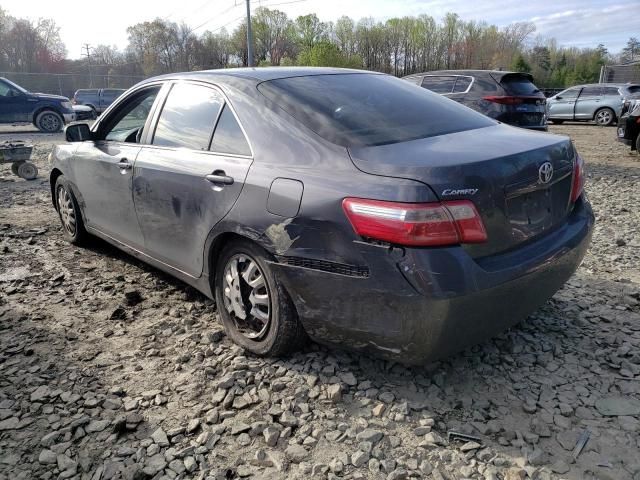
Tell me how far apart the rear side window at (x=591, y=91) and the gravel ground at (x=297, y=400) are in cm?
1819

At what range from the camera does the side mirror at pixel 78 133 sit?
434 cm

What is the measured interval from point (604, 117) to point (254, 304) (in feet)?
65.8

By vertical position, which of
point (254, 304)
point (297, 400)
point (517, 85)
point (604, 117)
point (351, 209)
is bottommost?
point (297, 400)

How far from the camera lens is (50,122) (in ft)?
60.8

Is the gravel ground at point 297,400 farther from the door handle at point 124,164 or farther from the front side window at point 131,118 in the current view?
A: the front side window at point 131,118

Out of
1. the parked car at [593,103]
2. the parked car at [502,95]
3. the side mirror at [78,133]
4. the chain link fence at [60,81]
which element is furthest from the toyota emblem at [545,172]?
the chain link fence at [60,81]

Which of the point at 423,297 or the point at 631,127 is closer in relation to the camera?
the point at 423,297

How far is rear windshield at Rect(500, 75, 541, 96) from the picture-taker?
9.59 m

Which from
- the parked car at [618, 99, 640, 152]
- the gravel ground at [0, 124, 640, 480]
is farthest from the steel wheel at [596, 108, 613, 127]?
the gravel ground at [0, 124, 640, 480]

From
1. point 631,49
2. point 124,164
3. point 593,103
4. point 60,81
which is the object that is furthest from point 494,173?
point 631,49

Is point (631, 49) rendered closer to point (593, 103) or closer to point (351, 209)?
point (593, 103)

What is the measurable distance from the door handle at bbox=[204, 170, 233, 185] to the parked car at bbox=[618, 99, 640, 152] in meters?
9.80

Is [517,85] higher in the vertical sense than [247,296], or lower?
higher

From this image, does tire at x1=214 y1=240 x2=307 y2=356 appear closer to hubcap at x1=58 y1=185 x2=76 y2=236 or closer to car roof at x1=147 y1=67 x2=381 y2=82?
car roof at x1=147 y1=67 x2=381 y2=82
